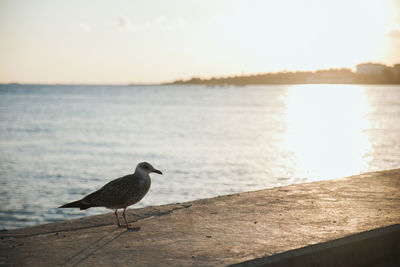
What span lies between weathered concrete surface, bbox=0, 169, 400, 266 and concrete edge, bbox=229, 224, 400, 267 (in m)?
0.10

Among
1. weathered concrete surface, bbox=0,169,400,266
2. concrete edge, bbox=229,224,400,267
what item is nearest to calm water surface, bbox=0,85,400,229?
weathered concrete surface, bbox=0,169,400,266

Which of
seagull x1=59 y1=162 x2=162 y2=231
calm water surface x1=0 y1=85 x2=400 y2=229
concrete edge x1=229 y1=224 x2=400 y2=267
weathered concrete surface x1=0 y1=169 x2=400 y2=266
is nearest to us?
concrete edge x1=229 y1=224 x2=400 y2=267

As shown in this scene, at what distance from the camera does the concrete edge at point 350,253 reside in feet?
13.6

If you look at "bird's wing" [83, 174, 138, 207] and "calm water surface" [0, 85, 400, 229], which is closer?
"bird's wing" [83, 174, 138, 207]

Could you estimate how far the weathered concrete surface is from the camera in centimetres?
427

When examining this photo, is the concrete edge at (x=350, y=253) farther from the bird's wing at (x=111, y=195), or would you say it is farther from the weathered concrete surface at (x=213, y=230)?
the bird's wing at (x=111, y=195)

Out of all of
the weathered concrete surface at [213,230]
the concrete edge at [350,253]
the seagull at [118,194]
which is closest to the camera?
the concrete edge at [350,253]

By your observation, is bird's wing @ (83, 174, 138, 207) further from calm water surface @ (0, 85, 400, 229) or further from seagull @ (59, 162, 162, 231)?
calm water surface @ (0, 85, 400, 229)

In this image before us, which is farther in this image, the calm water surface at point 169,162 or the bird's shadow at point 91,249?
the calm water surface at point 169,162

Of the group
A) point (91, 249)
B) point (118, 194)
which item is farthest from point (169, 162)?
Result: point (91, 249)

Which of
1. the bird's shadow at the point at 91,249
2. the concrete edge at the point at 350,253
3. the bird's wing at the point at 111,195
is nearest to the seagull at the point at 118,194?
the bird's wing at the point at 111,195

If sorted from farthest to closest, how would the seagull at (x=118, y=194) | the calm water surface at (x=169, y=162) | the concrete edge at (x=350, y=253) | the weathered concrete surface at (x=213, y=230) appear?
the calm water surface at (x=169, y=162) → the seagull at (x=118, y=194) → the weathered concrete surface at (x=213, y=230) → the concrete edge at (x=350, y=253)

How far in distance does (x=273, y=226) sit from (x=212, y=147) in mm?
25184

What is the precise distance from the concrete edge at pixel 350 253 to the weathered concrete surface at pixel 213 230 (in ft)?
0.34
